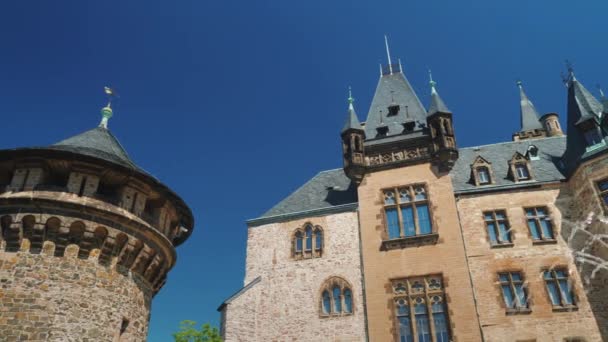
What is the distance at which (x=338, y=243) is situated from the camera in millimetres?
20812

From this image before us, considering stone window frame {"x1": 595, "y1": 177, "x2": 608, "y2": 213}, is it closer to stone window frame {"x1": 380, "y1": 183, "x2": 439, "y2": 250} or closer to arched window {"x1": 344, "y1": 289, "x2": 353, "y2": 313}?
stone window frame {"x1": 380, "y1": 183, "x2": 439, "y2": 250}

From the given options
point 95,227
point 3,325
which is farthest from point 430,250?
point 3,325

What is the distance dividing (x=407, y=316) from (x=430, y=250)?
291 cm

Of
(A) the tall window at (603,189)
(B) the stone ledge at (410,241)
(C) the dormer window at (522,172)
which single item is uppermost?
(C) the dormer window at (522,172)

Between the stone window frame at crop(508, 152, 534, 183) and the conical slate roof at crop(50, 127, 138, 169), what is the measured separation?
54.0 feet

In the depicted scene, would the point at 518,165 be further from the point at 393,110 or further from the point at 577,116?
the point at 393,110

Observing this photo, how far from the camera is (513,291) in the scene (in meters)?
18.2

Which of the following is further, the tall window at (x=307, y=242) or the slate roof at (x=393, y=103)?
the slate roof at (x=393, y=103)

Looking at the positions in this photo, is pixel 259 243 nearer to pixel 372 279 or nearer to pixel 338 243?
pixel 338 243

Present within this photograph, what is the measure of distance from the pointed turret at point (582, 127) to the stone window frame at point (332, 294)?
36.6 feet

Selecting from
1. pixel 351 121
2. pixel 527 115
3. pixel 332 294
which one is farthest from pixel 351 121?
pixel 527 115

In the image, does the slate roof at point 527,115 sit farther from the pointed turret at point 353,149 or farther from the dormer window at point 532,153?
the pointed turret at point 353,149


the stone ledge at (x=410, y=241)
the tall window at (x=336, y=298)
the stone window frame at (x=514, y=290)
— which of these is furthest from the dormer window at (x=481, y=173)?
the tall window at (x=336, y=298)

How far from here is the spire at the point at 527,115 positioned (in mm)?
40656
